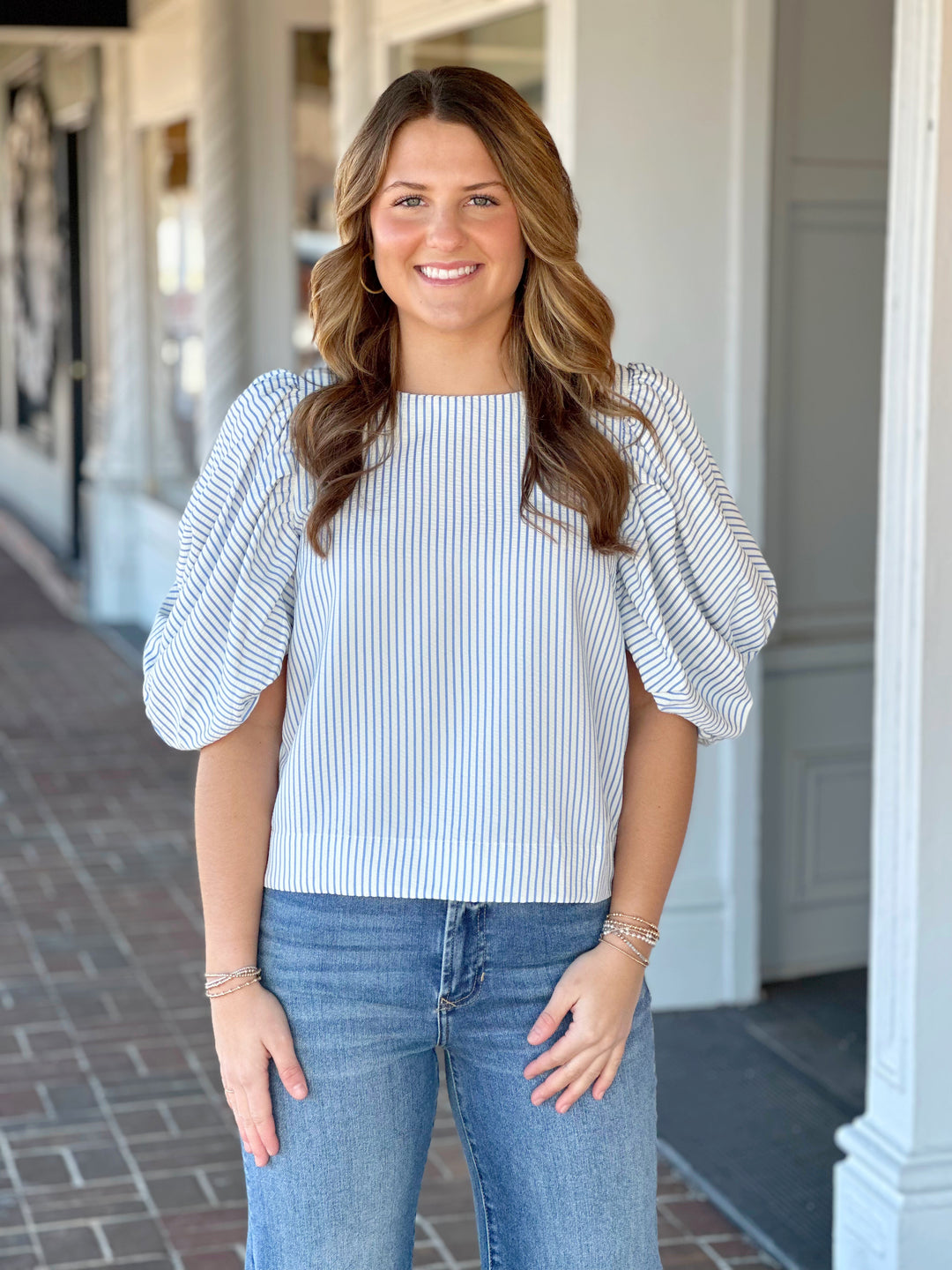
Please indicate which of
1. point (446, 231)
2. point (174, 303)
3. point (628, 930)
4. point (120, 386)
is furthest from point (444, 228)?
point (120, 386)

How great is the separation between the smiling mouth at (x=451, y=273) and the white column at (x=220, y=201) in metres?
5.85

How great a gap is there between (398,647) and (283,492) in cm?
19

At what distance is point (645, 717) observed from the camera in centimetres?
172

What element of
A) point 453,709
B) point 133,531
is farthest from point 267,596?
point 133,531

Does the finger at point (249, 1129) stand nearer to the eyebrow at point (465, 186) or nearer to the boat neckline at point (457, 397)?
the boat neckline at point (457, 397)

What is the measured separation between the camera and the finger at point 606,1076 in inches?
63.4

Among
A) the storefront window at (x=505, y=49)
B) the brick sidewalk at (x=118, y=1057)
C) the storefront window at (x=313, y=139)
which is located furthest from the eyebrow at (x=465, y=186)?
the storefront window at (x=313, y=139)

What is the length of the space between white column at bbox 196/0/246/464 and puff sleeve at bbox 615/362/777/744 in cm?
586

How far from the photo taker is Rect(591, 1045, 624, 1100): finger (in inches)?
63.4

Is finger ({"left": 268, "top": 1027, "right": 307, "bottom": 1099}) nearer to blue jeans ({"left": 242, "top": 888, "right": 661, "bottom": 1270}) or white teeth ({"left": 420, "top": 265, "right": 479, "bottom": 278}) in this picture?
blue jeans ({"left": 242, "top": 888, "right": 661, "bottom": 1270})

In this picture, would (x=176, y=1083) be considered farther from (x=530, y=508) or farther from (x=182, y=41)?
(x=182, y=41)

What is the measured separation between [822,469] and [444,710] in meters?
2.82

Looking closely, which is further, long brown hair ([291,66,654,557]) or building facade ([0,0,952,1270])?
building facade ([0,0,952,1270])

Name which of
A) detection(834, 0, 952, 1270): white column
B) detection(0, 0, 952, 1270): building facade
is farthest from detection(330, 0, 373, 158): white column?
detection(834, 0, 952, 1270): white column
